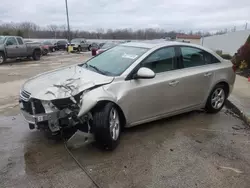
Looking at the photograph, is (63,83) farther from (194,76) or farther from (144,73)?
(194,76)

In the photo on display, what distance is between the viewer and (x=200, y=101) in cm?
528

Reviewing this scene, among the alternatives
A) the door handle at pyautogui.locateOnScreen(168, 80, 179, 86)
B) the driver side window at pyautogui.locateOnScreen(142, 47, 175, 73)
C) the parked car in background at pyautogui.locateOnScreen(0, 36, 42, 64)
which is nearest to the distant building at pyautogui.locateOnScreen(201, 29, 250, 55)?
the driver side window at pyautogui.locateOnScreen(142, 47, 175, 73)

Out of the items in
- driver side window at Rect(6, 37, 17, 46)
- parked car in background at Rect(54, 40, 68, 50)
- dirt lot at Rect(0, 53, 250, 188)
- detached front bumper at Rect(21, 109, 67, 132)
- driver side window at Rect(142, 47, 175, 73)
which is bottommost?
parked car in background at Rect(54, 40, 68, 50)

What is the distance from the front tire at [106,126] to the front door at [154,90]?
290 mm

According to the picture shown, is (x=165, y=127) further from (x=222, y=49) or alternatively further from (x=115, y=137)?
(x=222, y=49)

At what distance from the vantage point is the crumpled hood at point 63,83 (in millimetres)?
3656

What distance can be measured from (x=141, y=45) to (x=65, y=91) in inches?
74.9

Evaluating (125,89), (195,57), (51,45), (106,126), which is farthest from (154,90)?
(51,45)

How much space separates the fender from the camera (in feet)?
11.6

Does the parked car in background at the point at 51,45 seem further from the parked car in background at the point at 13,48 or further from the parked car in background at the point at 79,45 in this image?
the parked car in background at the point at 13,48

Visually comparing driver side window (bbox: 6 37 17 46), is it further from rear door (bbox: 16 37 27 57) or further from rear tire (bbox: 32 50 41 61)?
rear tire (bbox: 32 50 41 61)

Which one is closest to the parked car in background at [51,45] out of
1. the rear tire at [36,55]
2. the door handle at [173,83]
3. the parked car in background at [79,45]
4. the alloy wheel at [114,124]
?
the parked car in background at [79,45]

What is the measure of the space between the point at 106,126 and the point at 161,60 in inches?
68.4

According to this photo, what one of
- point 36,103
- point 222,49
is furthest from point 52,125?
point 222,49
